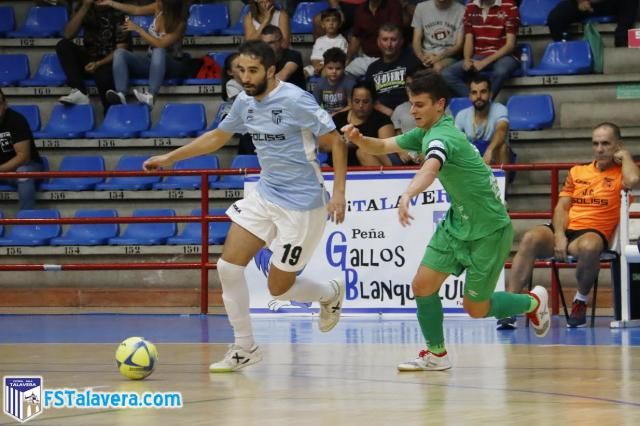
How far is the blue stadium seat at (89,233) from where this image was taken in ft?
Result: 50.5

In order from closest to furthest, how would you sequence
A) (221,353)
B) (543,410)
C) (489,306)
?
(543,410), (489,306), (221,353)

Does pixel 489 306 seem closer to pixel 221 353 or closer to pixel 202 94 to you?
pixel 221 353

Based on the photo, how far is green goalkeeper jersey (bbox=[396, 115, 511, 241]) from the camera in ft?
27.2

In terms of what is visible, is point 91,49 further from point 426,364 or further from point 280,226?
point 426,364

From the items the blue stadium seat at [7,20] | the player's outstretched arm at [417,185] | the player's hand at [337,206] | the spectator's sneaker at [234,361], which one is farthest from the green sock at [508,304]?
the blue stadium seat at [7,20]

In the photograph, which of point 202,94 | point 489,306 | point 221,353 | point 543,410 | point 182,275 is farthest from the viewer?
point 202,94

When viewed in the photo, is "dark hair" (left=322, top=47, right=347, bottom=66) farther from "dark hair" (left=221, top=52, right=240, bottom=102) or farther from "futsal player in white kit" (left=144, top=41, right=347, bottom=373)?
"futsal player in white kit" (left=144, top=41, right=347, bottom=373)

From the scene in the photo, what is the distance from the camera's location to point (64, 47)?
17.0m

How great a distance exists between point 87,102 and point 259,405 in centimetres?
1099

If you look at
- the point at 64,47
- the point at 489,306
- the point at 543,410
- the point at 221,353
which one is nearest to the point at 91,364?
the point at 221,353

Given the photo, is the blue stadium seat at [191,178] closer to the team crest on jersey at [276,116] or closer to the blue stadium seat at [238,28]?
the blue stadium seat at [238,28]

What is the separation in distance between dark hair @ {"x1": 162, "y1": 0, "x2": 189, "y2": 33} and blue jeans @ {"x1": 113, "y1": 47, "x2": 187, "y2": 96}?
0.32 metres

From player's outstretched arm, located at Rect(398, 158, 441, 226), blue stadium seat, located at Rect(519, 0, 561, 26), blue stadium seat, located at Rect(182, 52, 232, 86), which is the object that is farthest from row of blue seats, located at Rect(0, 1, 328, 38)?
player's outstretched arm, located at Rect(398, 158, 441, 226)

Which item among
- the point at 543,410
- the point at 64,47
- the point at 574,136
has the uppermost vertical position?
the point at 64,47
